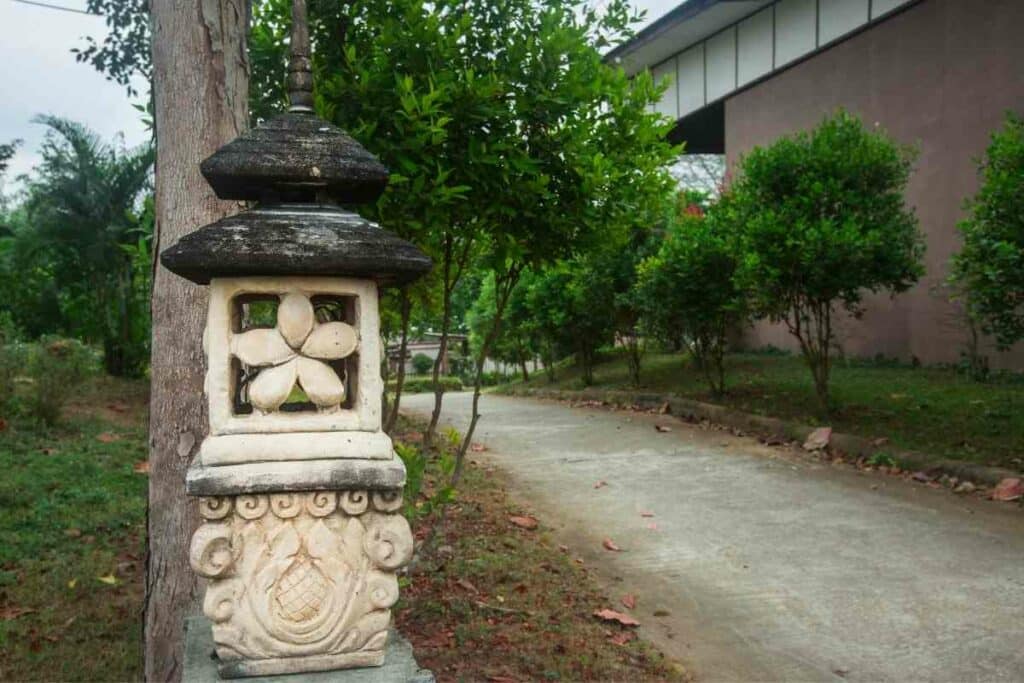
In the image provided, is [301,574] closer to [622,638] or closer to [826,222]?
[622,638]

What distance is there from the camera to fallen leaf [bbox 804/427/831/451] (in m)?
8.71

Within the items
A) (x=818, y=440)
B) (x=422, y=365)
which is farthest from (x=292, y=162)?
(x=422, y=365)

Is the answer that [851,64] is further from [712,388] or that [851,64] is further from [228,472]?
[228,472]

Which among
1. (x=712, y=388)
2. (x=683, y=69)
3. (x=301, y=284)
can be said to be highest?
(x=683, y=69)

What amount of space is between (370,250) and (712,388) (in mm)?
9700

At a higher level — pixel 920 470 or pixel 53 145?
pixel 53 145

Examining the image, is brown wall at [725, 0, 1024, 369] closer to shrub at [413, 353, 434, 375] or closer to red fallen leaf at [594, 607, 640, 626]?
red fallen leaf at [594, 607, 640, 626]

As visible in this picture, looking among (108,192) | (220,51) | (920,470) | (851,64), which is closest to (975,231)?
(920,470)

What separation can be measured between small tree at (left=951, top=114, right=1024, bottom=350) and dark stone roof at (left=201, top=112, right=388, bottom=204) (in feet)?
17.9

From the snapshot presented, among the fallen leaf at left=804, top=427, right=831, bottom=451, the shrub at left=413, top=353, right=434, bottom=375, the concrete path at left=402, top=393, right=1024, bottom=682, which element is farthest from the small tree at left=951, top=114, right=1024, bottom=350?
the shrub at left=413, top=353, right=434, bottom=375

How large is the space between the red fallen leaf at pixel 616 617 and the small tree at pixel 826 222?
5129 millimetres

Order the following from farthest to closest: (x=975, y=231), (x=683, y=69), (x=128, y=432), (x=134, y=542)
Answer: (x=683, y=69), (x=128, y=432), (x=975, y=231), (x=134, y=542)

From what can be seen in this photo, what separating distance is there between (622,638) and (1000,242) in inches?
169

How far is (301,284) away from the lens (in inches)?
103
